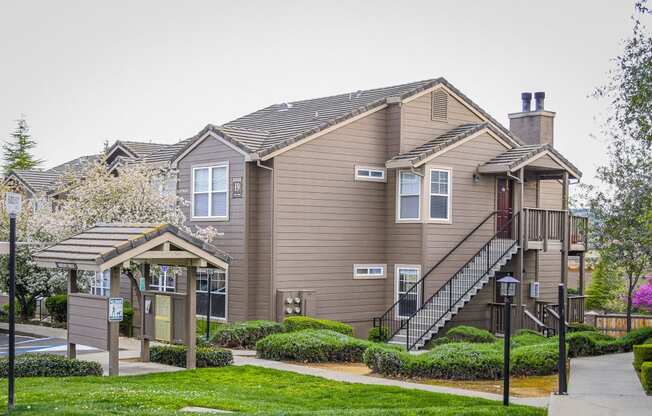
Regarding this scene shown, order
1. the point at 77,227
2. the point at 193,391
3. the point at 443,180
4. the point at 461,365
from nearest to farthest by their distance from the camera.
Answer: the point at 193,391 → the point at 461,365 → the point at 77,227 → the point at 443,180

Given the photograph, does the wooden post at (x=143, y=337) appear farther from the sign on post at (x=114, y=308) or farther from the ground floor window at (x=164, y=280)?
the ground floor window at (x=164, y=280)

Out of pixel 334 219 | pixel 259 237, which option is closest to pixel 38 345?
pixel 259 237

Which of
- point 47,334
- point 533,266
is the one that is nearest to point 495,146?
point 533,266

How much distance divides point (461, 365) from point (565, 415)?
184 inches

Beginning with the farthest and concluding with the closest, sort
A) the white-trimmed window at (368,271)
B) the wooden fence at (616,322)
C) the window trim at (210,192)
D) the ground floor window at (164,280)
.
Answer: the wooden fence at (616,322), the ground floor window at (164,280), the white-trimmed window at (368,271), the window trim at (210,192)

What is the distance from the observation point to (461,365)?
648 inches

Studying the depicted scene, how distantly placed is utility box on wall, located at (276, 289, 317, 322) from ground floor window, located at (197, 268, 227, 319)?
2.09 metres

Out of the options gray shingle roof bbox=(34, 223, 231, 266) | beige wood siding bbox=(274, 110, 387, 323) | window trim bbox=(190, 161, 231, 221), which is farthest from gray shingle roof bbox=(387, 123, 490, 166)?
gray shingle roof bbox=(34, 223, 231, 266)

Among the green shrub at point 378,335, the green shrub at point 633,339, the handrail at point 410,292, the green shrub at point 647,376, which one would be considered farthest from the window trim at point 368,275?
the green shrub at point 647,376

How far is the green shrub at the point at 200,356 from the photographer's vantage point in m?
17.6

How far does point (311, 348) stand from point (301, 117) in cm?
1105

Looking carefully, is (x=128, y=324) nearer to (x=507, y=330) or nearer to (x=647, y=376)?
(x=507, y=330)

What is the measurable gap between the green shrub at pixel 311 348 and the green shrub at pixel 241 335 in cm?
216

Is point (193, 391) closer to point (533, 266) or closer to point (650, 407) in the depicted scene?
point (650, 407)
